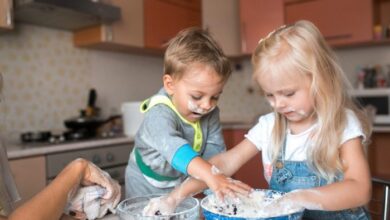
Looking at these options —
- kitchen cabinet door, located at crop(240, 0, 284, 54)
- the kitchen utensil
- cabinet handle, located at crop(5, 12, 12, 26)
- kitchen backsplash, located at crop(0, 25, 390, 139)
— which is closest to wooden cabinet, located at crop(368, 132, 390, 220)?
kitchen backsplash, located at crop(0, 25, 390, 139)

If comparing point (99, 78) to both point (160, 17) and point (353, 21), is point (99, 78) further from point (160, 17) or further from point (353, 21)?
point (353, 21)

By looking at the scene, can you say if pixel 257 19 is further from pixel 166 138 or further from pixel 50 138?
pixel 166 138

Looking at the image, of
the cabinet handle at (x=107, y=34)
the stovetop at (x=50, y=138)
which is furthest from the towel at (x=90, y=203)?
the cabinet handle at (x=107, y=34)

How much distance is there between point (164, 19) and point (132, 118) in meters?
0.84

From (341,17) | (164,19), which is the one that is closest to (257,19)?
(341,17)

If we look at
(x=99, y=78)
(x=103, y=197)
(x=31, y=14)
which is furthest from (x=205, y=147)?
(x=99, y=78)

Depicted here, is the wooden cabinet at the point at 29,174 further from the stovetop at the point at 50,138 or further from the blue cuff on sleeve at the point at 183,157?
the blue cuff on sleeve at the point at 183,157

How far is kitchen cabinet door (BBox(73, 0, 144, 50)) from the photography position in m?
2.30

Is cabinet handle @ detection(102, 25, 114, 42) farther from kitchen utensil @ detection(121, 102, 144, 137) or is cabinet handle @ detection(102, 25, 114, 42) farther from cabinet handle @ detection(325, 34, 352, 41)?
cabinet handle @ detection(325, 34, 352, 41)

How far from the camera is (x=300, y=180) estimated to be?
940 millimetres

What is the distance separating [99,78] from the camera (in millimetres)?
2598

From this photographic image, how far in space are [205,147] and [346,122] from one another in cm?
40

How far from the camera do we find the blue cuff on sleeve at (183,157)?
2.48 ft

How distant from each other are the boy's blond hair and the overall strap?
76 millimetres
